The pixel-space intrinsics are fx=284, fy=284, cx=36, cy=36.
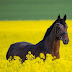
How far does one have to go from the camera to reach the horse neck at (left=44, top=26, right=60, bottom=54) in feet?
26.8

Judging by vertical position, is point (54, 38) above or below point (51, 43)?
above

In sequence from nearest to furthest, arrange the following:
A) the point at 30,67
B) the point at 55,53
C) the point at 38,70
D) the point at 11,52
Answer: the point at 38,70 → the point at 30,67 → the point at 55,53 → the point at 11,52

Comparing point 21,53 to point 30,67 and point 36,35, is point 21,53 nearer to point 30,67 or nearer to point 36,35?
point 30,67

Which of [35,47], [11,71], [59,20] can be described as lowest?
[11,71]

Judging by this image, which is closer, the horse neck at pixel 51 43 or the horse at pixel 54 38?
the horse at pixel 54 38

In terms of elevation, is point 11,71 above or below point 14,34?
below

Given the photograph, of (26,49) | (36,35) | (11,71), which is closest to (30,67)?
(11,71)

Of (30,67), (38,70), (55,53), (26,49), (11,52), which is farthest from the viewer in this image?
(11,52)

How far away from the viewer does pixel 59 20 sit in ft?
26.8

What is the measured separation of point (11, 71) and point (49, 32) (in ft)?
8.16

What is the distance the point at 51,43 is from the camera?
821cm

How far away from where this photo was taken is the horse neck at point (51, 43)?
321 inches

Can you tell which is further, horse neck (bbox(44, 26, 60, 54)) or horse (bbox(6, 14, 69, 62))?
horse neck (bbox(44, 26, 60, 54))

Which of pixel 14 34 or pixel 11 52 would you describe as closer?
pixel 11 52
